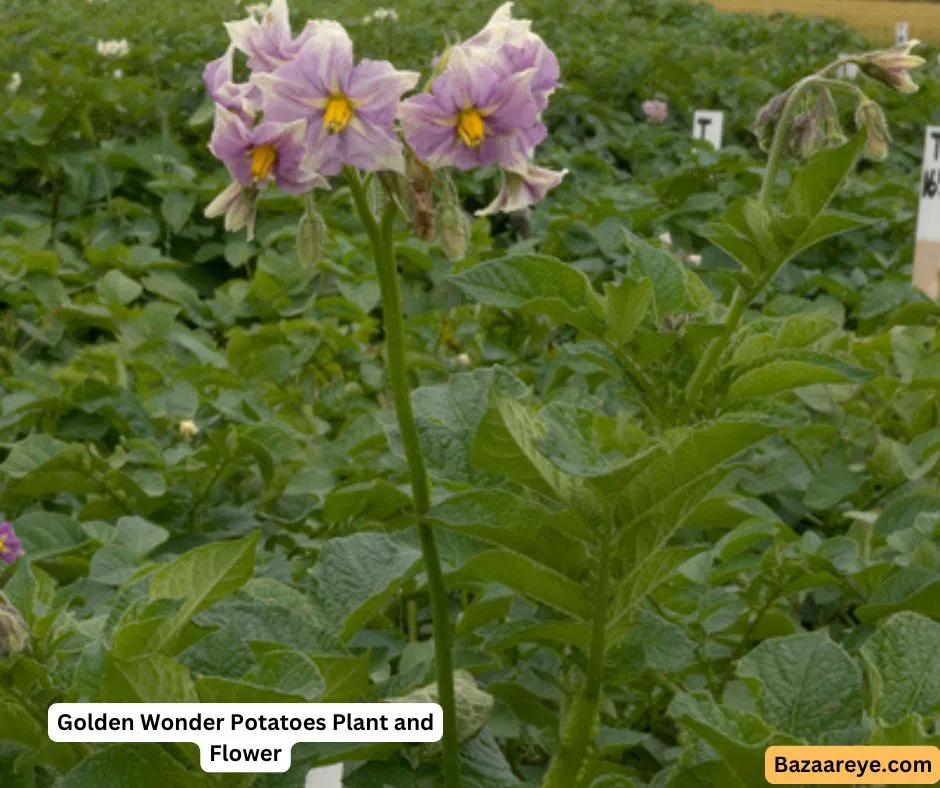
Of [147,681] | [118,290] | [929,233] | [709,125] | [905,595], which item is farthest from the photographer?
[709,125]

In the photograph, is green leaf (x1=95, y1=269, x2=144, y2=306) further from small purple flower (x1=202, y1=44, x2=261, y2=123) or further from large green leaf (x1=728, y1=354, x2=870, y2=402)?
large green leaf (x1=728, y1=354, x2=870, y2=402)

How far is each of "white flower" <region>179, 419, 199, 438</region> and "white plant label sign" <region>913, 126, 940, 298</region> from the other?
1899 millimetres

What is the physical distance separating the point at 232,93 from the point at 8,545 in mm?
712

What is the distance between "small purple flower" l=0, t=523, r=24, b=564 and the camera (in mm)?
1608

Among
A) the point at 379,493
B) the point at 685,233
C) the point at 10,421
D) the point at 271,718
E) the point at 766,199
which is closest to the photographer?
the point at 271,718

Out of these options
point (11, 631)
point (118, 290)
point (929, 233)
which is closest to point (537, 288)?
point (11, 631)

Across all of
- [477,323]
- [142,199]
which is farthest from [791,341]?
[142,199]

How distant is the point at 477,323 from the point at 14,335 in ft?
3.24

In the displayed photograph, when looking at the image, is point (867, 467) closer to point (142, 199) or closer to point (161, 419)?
point (161, 419)

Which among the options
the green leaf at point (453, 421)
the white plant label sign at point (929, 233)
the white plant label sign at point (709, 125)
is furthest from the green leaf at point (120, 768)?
the white plant label sign at point (709, 125)

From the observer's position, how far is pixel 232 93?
3.63ft

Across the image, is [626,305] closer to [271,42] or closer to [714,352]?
[714,352]

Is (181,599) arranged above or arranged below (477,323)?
below

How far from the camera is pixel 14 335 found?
319cm
